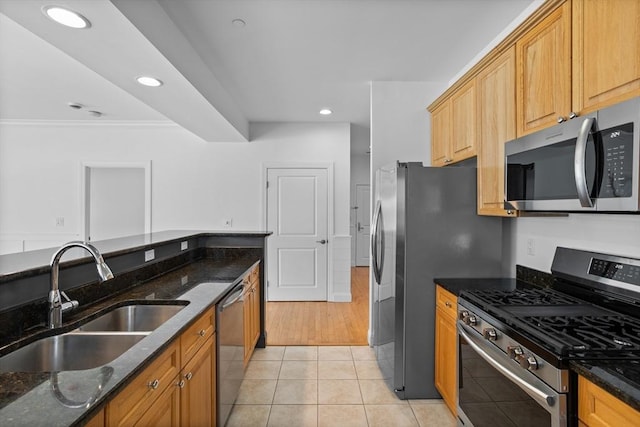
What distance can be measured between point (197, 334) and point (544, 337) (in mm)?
1426

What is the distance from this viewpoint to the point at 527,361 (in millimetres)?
1278

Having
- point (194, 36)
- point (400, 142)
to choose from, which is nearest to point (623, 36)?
point (400, 142)

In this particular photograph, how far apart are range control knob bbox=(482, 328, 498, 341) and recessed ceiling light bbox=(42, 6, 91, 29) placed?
2.41 metres

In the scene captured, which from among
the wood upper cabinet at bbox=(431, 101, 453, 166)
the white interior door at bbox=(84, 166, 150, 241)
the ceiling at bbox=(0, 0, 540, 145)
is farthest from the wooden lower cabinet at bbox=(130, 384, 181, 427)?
the white interior door at bbox=(84, 166, 150, 241)

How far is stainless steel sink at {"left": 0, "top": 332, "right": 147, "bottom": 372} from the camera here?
1.16m

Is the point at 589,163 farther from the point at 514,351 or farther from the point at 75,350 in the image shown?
the point at 75,350

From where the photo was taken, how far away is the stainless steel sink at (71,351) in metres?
1.16

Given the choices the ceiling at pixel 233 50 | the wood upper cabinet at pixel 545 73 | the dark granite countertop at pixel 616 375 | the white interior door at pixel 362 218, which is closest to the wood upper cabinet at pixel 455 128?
the ceiling at pixel 233 50

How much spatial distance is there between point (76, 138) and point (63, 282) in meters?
4.35

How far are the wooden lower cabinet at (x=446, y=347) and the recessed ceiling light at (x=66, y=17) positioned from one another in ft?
8.06

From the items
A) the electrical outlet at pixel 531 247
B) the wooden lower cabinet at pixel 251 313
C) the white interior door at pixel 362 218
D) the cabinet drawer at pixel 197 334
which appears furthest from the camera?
the white interior door at pixel 362 218

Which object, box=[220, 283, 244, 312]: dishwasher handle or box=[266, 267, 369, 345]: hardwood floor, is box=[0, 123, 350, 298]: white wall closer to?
box=[266, 267, 369, 345]: hardwood floor

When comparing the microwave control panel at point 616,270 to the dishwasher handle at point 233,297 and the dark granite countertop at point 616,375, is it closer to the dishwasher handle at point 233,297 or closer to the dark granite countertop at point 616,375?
the dark granite countertop at point 616,375

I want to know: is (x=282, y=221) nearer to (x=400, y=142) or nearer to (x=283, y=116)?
(x=283, y=116)
